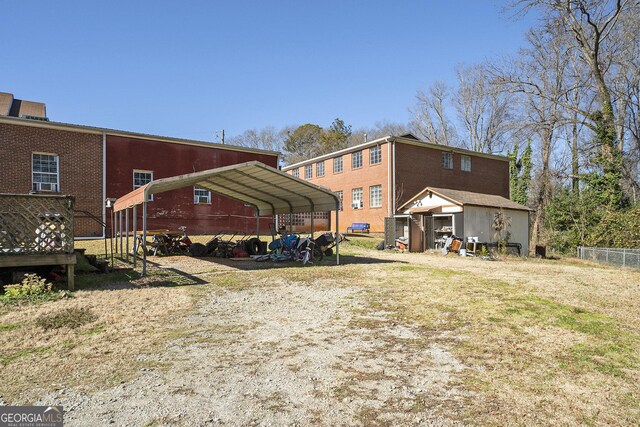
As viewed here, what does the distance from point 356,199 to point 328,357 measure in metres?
26.6

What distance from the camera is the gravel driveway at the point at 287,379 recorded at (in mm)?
3268

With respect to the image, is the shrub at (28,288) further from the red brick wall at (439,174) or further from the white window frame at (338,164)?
the white window frame at (338,164)

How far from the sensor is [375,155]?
95.5 ft

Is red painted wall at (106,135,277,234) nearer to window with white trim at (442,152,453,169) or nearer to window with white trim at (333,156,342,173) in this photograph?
window with white trim at (333,156,342,173)

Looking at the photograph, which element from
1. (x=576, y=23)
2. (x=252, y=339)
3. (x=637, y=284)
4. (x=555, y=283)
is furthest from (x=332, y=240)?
(x=576, y=23)

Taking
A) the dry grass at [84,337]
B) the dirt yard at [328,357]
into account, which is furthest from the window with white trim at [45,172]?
the dry grass at [84,337]

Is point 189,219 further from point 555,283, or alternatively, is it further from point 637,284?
point 637,284

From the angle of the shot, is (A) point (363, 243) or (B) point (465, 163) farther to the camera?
(B) point (465, 163)

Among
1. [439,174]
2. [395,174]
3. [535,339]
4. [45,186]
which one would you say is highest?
[439,174]

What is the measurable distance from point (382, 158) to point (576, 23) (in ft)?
44.9

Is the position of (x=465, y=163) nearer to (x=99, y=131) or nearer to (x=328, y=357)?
(x=99, y=131)

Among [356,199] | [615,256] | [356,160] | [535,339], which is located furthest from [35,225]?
[356,160]

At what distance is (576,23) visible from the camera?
79.4ft

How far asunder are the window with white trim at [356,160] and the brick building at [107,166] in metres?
9.27
